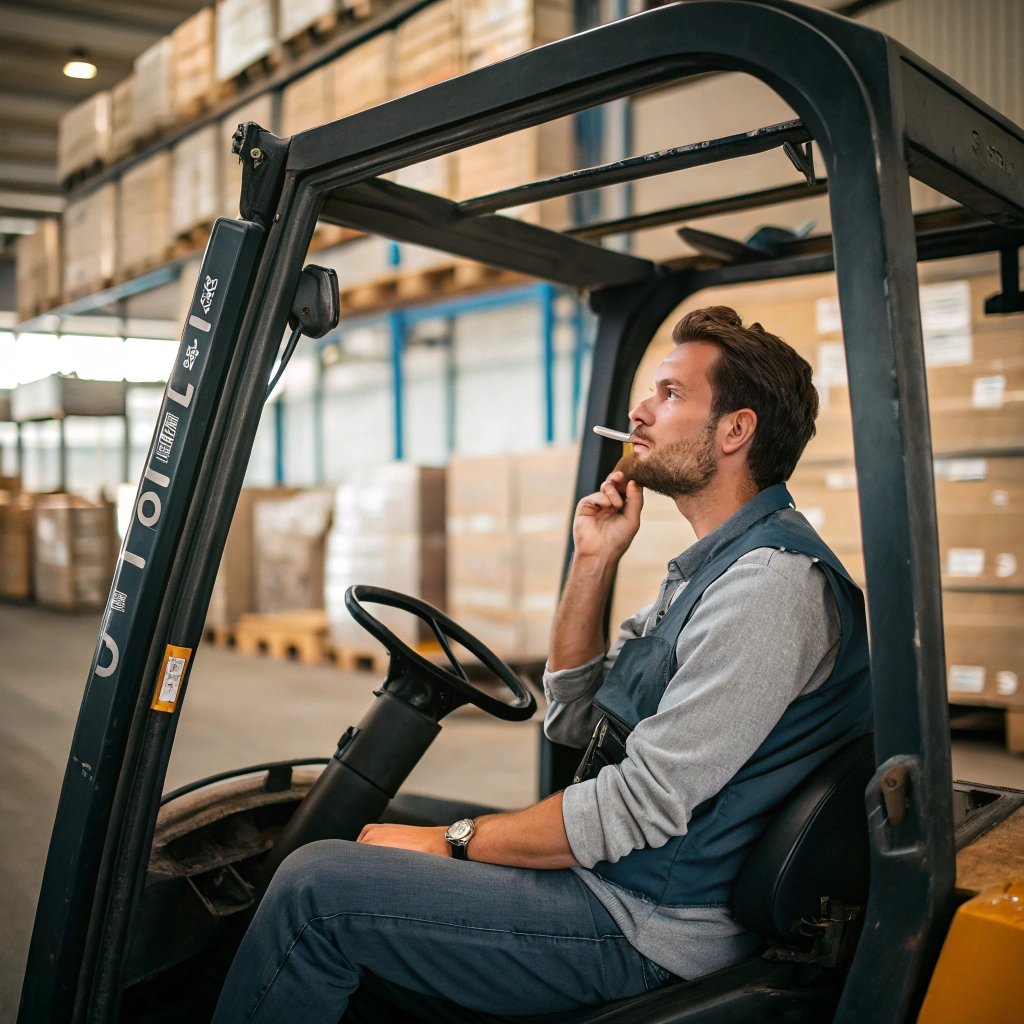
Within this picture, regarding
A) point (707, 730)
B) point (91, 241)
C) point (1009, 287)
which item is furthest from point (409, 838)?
point (91, 241)

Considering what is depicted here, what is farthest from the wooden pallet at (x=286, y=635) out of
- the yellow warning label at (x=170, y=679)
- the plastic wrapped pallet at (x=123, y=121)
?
the yellow warning label at (x=170, y=679)

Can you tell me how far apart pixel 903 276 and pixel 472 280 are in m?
6.05

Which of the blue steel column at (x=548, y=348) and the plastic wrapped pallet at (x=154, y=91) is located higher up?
the plastic wrapped pallet at (x=154, y=91)

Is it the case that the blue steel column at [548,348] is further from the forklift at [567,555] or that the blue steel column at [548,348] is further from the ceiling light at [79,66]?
the ceiling light at [79,66]

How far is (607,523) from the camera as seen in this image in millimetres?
2094

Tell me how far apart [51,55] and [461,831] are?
12321 millimetres

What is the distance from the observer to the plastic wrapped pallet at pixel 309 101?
288 inches

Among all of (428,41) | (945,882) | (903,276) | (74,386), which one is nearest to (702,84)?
(428,41)

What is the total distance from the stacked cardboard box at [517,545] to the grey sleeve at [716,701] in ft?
16.0

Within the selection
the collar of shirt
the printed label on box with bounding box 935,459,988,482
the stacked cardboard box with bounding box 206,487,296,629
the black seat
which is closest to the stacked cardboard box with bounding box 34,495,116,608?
the stacked cardboard box with bounding box 206,487,296,629

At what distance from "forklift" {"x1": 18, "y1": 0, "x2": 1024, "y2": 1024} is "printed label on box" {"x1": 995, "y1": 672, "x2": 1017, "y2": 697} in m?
2.78

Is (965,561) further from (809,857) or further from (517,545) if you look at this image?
(809,857)

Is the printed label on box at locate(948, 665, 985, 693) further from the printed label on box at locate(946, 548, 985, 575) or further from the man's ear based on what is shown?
the man's ear

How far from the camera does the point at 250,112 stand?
825 cm
